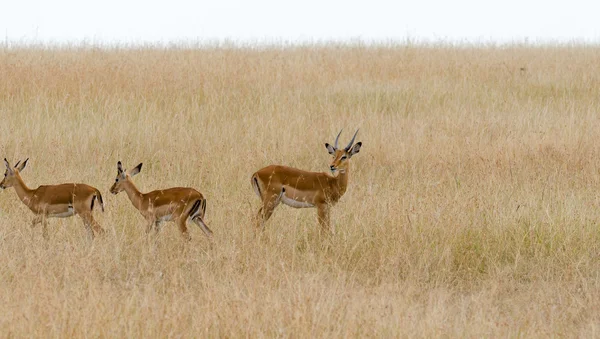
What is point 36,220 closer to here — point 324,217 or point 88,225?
point 88,225

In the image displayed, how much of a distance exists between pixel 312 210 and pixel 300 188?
77cm

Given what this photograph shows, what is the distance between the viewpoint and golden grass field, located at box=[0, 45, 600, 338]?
16.7ft

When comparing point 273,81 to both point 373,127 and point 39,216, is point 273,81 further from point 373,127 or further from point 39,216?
point 39,216

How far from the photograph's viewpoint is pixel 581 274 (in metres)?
6.02

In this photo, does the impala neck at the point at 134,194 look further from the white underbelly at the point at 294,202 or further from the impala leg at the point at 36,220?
the white underbelly at the point at 294,202

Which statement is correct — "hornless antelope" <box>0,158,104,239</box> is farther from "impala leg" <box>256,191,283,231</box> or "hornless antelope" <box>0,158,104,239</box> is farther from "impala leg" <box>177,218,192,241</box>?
"impala leg" <box>256,191,283,231</box>

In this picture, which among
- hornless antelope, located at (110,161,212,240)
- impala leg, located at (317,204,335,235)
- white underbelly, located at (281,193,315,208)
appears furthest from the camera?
white underbelly, located at (281,193,315,208)

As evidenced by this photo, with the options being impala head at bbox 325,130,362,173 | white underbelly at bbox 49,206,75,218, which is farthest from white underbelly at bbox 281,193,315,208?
white underbelly at bbox 49,206,75,218

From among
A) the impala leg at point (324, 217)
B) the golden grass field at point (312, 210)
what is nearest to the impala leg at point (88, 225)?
the golden grass field at point (312, 210)

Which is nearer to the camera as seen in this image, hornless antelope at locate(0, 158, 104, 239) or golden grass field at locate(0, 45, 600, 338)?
golden grass field at locate(0, 45, 600, 338)

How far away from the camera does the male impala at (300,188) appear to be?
714 cm

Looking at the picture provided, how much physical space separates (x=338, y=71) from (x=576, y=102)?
4.46 meters

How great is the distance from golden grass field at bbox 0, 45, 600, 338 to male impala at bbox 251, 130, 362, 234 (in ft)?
0.59

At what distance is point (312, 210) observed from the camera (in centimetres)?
788
